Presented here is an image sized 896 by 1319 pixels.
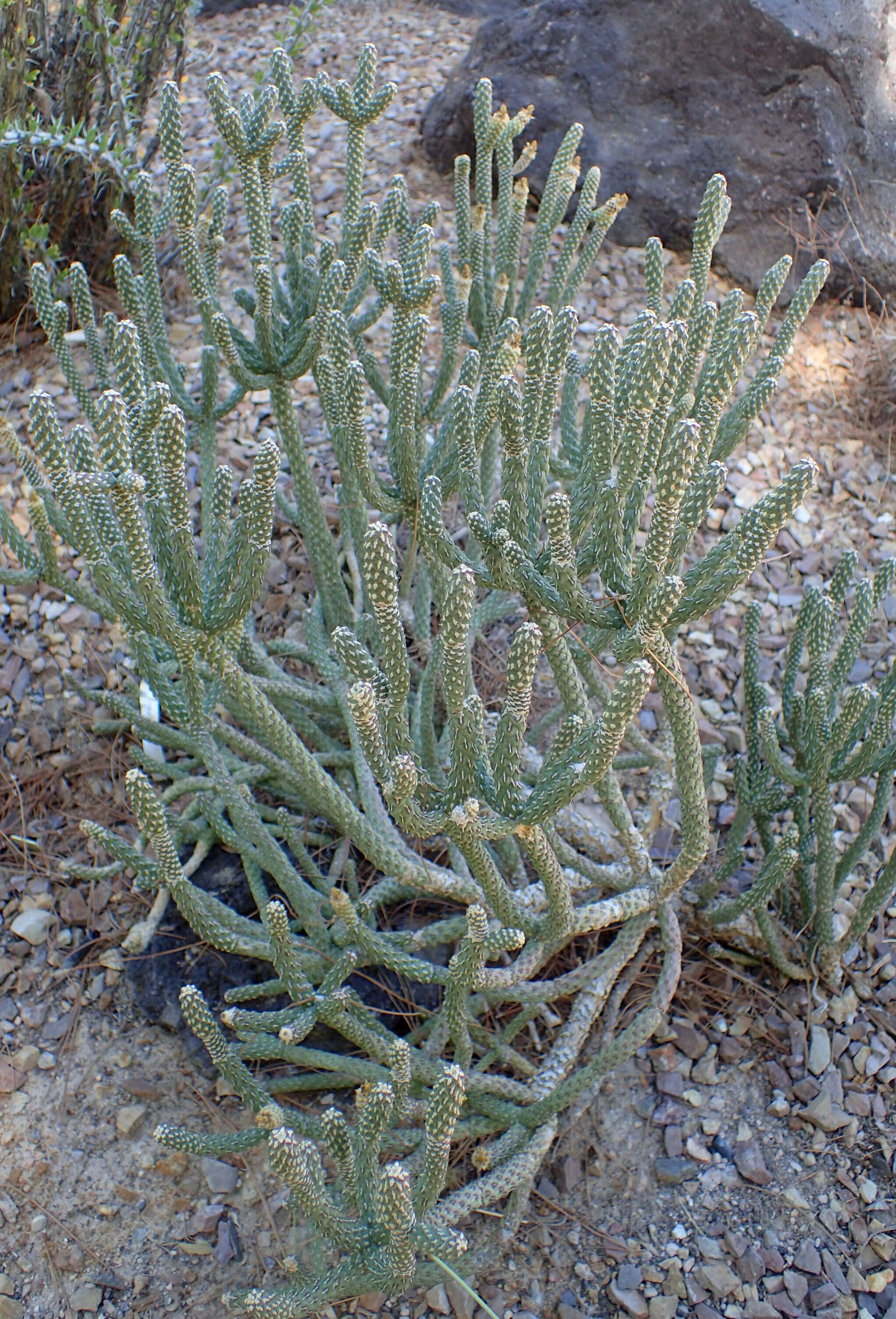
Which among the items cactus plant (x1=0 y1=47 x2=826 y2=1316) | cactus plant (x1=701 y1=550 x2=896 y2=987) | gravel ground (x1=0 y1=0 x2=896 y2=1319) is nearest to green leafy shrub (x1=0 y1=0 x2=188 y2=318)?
cactus plant (x1=0 y1=47 x2=826 y2=1316)

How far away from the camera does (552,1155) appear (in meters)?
2.21

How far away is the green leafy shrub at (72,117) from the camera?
3.22 meters

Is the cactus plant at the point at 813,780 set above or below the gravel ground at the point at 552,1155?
above

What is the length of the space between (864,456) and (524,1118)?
102 inches

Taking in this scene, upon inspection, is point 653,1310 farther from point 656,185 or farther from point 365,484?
point 656,185

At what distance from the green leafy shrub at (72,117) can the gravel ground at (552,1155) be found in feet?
4.25

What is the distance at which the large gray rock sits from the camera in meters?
4.05

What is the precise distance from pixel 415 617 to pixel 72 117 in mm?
2212

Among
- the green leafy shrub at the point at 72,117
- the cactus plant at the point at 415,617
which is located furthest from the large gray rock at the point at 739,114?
the cactus plant at the point at 415,617

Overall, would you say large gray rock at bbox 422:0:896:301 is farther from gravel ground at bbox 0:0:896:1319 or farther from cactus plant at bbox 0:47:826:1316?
gravel ground at bbox 0:0:896:1319

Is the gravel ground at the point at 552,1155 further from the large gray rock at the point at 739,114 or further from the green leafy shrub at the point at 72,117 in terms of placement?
the large gray rock at the point at 739,114

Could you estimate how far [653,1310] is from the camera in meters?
2.02

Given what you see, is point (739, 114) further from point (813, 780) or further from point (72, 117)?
point (813, 780)

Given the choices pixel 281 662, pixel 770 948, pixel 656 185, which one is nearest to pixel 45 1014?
pixel 281 662
